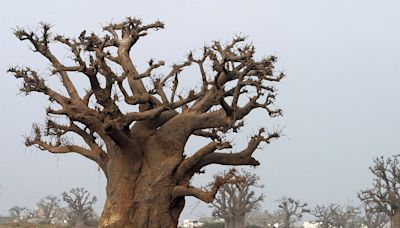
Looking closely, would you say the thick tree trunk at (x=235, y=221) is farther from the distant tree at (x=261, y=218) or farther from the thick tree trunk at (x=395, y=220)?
the distant tree at (x=261, y=218)

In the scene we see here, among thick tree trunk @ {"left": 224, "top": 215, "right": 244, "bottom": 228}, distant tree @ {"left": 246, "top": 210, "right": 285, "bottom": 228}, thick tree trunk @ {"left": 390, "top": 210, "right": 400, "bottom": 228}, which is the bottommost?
thick tree trunk @ {"left": 390, "top": 210, "right": 400, "bottom": 228}

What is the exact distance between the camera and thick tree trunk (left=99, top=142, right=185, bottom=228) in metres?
13.0

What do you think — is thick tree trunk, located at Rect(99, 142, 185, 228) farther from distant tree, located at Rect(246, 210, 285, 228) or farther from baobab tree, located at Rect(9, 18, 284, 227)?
distant tree, located at Rect(246, 210, 285, 228)

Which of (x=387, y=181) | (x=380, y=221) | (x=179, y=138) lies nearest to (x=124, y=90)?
(x=179, y=138)

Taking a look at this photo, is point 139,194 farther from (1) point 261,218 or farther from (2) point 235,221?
(1) point 261,218

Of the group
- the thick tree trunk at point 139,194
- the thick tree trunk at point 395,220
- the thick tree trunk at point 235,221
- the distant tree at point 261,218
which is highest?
the distant tree at point 261,218

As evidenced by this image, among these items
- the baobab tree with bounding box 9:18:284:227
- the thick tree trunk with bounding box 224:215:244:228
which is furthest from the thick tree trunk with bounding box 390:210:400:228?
the baobab tree with bounding box 9:18:284:227

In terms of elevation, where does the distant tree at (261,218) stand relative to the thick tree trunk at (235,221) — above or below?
above

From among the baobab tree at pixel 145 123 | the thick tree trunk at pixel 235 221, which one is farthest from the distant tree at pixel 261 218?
the baobab tree at pixel 145 123

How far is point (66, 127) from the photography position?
14.4 metres

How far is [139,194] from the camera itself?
43.1 ft

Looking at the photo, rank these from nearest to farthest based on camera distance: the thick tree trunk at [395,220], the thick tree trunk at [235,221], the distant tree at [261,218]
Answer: the thick tree trunk at [395,220] < the thick tree trunk at [235,221] < the distant tree at [261,218]

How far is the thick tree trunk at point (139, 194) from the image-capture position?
42.7 feet

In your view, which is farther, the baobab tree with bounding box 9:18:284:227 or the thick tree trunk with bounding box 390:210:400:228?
the thick tree trunk with bounding box 390:210:400:228
